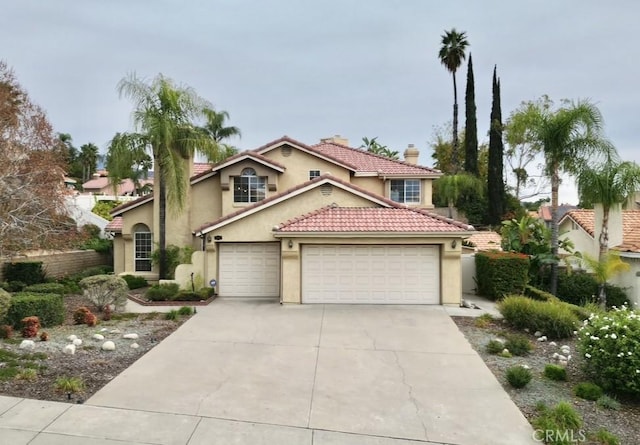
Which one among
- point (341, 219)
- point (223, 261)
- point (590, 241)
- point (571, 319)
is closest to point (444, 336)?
point (571, 319)

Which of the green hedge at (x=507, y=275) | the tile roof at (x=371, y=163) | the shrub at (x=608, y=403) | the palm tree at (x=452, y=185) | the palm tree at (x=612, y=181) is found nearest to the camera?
the shrub at (x=608, y=403)

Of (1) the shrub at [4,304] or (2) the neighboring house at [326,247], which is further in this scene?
(2) the neighboring house at [326,247]

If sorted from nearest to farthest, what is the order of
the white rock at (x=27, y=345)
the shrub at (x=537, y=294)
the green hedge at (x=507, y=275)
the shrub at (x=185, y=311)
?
the white rock at (x=27, y=345)
the shrub at (x=185, y=311)
the shrub at (x=537, y=294)
the green hedge at (x=507, y=275)

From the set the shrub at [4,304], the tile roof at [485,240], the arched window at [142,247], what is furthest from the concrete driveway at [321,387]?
the tile roof at [485,240]

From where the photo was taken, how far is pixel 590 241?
2219 cm

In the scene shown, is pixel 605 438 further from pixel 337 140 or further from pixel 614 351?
pixel 337 140

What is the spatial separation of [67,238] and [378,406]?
20.4 meters

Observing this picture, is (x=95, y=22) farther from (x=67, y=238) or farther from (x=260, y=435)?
(x=260, y=435)

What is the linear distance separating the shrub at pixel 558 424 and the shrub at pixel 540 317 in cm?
489

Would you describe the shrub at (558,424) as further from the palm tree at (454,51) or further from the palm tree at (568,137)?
the palm tree at (454,51)

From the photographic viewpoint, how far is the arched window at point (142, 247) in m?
21.4

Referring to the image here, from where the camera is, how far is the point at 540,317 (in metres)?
11.3

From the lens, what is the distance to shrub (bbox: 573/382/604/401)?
7211 millimetres

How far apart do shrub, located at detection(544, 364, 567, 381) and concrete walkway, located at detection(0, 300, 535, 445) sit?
1215 mm
